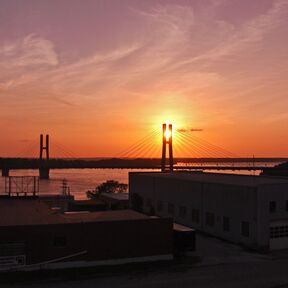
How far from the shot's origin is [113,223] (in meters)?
22.0

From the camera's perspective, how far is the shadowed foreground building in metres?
20.1

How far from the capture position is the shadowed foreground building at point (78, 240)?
20141 mm

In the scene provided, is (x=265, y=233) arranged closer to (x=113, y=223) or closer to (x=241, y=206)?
(x=241, y=206)

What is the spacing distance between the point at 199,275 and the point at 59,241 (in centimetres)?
652

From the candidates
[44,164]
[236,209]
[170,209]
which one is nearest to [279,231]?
[236,209]

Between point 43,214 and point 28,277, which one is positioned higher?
point 43,214

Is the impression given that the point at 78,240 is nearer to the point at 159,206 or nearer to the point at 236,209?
the point at 236,209

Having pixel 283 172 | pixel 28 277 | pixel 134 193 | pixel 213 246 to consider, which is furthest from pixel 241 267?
pixel 283 172

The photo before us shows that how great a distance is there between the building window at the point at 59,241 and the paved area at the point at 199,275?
64.5 inches

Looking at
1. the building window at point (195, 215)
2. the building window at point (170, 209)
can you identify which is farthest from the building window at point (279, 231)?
the building window at point (170, 209)

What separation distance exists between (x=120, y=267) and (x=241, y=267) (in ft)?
19.1

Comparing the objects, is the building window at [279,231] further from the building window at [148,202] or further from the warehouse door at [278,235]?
the building window at [148,202]

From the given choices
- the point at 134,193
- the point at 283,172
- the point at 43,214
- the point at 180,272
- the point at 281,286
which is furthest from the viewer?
the point at 283,172

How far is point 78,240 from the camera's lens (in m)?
21.2
